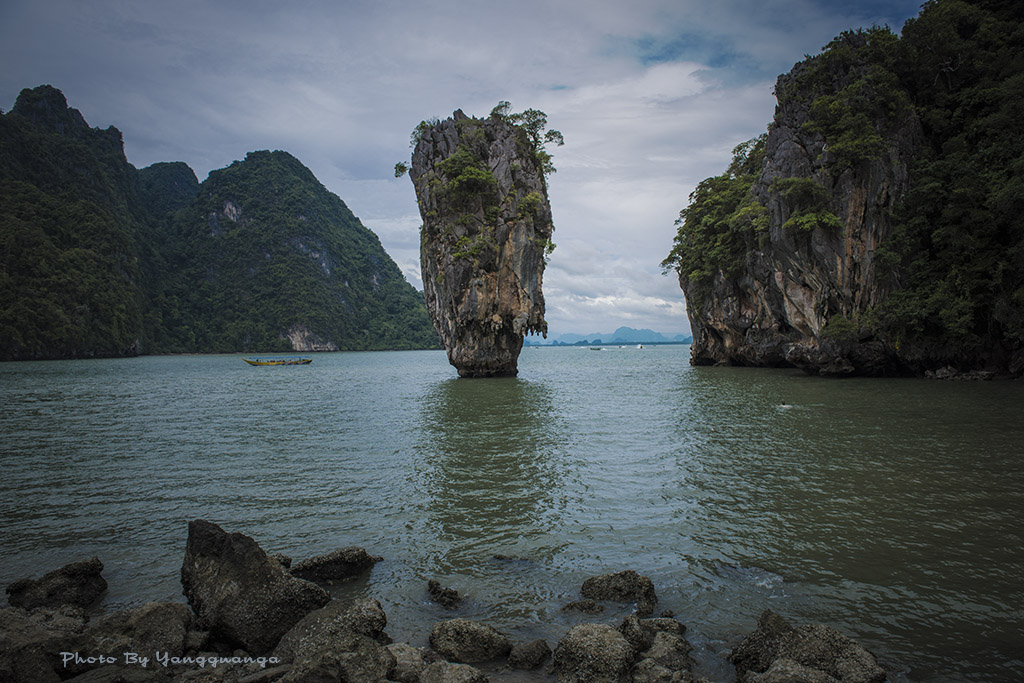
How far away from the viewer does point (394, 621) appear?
20.3 feet

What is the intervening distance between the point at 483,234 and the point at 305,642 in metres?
32.8

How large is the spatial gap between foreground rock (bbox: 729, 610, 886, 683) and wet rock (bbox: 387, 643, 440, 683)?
122 inches

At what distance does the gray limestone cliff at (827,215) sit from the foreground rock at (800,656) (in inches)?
1168

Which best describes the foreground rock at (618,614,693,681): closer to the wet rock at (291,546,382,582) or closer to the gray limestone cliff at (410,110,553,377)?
the wet rock at (291,546,382,582)

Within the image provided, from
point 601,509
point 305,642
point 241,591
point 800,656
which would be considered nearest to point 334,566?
point 241,591

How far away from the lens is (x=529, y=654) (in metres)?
5.29

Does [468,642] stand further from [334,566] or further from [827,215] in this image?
[827,215]

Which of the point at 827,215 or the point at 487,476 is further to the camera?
the point at 827,215

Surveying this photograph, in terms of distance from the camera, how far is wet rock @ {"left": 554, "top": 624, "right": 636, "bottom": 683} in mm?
4770

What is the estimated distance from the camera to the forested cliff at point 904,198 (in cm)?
2519

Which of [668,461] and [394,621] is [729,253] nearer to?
[668,461]

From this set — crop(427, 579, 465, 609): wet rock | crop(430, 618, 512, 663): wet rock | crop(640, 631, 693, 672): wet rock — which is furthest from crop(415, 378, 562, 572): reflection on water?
crop(640, 631, 693, 672): wet rock

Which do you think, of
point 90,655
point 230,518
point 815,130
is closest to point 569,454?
point 230,518

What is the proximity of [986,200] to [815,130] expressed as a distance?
947 cm
